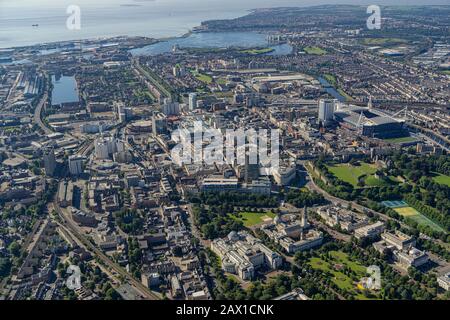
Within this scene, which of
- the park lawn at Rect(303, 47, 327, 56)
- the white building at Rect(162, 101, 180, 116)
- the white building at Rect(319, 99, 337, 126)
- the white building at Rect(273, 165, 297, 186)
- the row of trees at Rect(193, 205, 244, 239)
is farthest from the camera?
the park lawn at Rect(303, 47, 327, 56)

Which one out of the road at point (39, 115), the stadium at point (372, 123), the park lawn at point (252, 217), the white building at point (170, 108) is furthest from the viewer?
the white building at point (170, 108)

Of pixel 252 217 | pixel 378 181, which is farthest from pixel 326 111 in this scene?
pixel 252 217

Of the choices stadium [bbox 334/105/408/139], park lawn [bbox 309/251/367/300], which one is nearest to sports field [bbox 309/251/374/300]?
park lawn [bbox 309/251/367/300]

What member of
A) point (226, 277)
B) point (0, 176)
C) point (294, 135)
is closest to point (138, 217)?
point (226, 277)

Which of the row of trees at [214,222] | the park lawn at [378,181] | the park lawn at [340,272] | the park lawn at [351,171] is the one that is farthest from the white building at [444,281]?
the park lawn at [351,171]

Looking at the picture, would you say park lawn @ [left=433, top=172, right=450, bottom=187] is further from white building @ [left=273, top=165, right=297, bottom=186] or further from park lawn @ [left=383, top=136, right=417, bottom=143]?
white building @ [left=273, top=165, right=297, bottom=186]

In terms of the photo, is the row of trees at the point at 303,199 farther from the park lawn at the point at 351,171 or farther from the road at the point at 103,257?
the road at the point at 103,257
